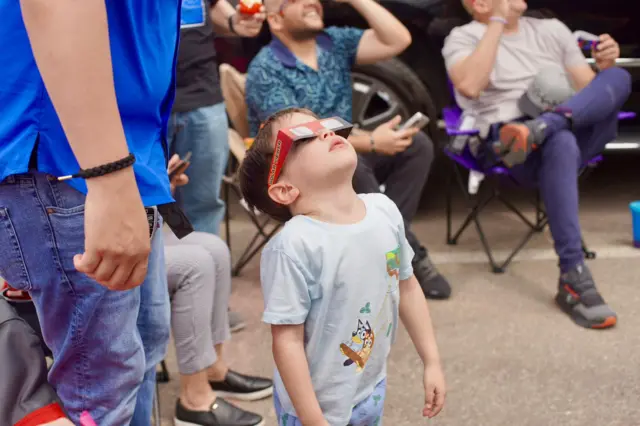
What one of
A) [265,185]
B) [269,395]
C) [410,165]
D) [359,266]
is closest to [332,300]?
[359,266]

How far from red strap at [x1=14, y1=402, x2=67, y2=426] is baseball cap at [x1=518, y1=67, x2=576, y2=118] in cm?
259

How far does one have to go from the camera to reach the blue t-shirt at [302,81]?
2.95 metres

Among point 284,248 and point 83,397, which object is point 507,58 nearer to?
point 284,248

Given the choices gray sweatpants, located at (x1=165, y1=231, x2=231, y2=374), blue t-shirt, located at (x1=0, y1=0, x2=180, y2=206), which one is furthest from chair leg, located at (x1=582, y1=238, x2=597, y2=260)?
blue t-shirt, located at (x1=0, y1=0, x2=180, y2=206)

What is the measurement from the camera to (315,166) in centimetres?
134

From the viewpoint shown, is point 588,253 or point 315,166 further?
point 588,253

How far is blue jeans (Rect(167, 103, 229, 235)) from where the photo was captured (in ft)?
8.64

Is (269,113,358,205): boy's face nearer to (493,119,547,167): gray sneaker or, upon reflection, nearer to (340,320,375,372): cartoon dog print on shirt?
(340,320,375,372): cartoon dog print on shirt

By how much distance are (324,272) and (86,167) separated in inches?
19.3

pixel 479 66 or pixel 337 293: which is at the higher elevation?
pixel 337 293

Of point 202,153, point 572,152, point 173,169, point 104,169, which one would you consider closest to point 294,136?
point 104,169

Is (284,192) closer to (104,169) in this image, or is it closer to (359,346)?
(359,346)

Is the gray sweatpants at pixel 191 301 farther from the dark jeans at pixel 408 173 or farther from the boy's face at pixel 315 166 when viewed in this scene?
the dark jeans at pixel 408 173

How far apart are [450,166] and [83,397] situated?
2.65 metres
